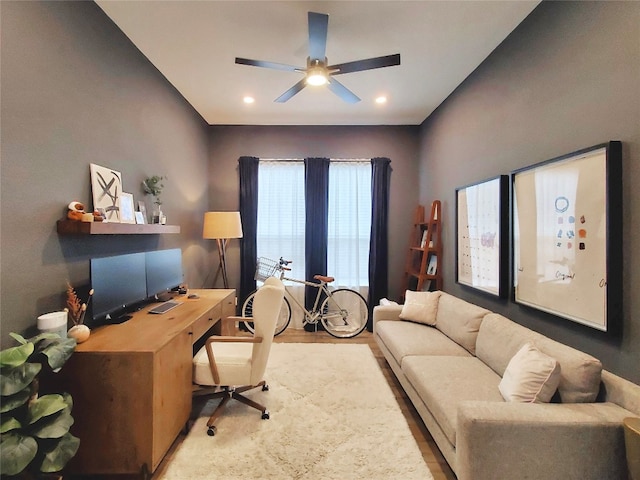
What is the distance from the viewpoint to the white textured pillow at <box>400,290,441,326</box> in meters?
3.03

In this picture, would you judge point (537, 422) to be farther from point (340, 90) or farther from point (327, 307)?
point (327, 307)

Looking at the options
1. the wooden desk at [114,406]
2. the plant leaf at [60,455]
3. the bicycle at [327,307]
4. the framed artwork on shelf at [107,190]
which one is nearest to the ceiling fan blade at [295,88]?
the framed artwork on shelf at [107,190]


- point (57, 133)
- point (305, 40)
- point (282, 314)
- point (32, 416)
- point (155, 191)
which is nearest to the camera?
point (32, 416)

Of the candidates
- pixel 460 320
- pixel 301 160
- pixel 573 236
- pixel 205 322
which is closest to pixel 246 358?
pixel 205 322

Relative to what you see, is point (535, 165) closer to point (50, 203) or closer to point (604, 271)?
point (604, 271)

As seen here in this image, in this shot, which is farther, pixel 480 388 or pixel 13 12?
pixel 480 388

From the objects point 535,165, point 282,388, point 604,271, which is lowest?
point 282,388

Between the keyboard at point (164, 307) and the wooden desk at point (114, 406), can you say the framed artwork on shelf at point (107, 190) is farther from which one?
the wooden desk at point (114, 406)

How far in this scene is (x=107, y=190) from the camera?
2180 mm

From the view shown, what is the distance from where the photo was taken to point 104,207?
214cm

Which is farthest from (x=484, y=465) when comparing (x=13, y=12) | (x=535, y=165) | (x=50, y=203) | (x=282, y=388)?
(x=13, y=12)

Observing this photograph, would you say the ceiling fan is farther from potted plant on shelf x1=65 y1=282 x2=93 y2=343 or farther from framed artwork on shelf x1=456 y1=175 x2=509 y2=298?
potted plant on shelf x1=65 y1=282 x2=93 y2=343

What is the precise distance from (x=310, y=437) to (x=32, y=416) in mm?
1507

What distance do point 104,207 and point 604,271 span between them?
3.21 m
